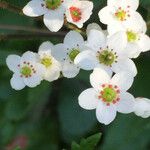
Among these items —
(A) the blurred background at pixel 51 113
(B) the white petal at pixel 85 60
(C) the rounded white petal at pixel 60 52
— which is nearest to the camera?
(B) the white petal at pixel 85 60

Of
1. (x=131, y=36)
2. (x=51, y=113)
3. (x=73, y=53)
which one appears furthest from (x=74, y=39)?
(x=51, y=113)

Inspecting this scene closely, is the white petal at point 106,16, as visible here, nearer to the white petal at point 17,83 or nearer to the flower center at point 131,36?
the flower center at point 131,36

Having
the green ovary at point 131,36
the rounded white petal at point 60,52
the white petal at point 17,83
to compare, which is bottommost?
→ the white petal at point 17,83

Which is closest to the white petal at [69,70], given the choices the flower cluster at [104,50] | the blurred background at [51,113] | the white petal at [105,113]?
the flower cluster at [104,50]

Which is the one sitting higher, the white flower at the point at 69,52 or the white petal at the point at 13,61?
the white flower at the point at 69,52

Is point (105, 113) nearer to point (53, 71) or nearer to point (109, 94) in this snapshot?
point (109, 94)

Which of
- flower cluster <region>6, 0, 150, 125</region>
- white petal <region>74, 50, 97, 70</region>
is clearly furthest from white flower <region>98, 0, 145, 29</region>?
white petal <region>74, 50, 97, 70</region>
